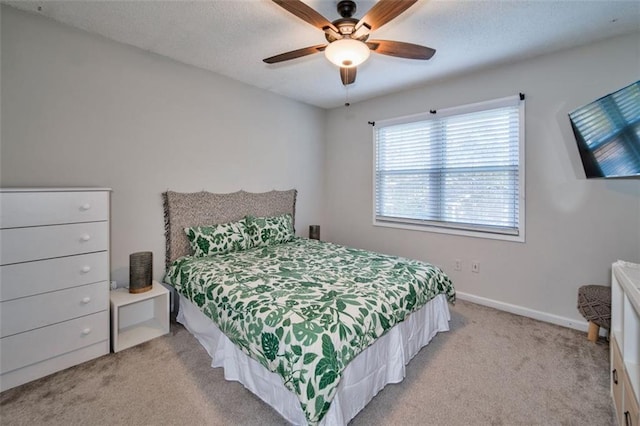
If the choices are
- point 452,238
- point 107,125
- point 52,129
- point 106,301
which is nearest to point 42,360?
point 106,301

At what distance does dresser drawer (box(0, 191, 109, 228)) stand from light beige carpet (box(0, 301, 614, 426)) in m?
1.01

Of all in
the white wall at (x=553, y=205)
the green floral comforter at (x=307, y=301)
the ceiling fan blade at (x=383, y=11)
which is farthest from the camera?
the white wall at (x=553, y=205)

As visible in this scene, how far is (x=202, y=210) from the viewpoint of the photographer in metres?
2.89

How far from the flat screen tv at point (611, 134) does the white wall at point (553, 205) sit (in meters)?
0.27

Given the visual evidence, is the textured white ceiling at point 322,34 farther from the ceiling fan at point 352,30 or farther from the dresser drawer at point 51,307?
the dresser drawer at point 51,307

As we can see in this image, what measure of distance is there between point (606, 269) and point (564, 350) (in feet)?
2.62

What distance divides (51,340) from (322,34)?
285 cm

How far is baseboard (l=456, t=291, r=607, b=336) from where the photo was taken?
244 centimetres

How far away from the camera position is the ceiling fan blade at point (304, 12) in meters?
1.46

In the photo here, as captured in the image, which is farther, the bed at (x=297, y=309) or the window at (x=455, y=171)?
the window at (x=455, y=171)

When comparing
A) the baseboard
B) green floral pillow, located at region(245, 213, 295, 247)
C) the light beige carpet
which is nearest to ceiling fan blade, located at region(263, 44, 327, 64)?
green floral pillow, located at region(245, 213, 295, 247)

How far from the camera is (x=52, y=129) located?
81.7 inches

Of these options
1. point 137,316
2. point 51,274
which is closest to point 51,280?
point 51,274

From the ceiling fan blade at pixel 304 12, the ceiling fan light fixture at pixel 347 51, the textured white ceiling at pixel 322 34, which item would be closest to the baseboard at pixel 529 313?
the textured white ceiling at pixel 322 34
